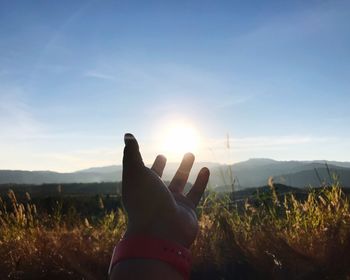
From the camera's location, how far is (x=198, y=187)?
1654 mm

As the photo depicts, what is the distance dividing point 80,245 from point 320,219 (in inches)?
98.2

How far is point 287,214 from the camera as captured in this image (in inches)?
170

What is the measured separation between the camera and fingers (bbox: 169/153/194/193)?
1653mm

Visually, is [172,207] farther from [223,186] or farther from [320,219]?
[223,186]

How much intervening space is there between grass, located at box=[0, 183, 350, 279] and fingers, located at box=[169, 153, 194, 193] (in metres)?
1.93

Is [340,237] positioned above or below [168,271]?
below

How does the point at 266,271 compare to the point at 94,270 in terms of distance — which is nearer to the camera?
the point at 266,271

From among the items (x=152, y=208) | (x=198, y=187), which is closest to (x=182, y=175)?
(x=198, y=187)

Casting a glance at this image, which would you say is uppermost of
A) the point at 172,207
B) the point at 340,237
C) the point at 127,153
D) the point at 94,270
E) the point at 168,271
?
the point at 127,153

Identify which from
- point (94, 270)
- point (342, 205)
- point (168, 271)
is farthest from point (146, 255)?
point (342, 205)

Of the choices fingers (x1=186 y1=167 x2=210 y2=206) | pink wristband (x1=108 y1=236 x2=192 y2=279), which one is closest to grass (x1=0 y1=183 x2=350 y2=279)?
fingers (x1=186 y1=167 x2=210 y2=206)

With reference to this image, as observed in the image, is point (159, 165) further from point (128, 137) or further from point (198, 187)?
point (128, 137)

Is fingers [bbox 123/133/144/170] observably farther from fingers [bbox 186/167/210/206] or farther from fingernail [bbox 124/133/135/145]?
fingers [bbox 186/167/210/206]

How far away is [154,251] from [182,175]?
0.45m
